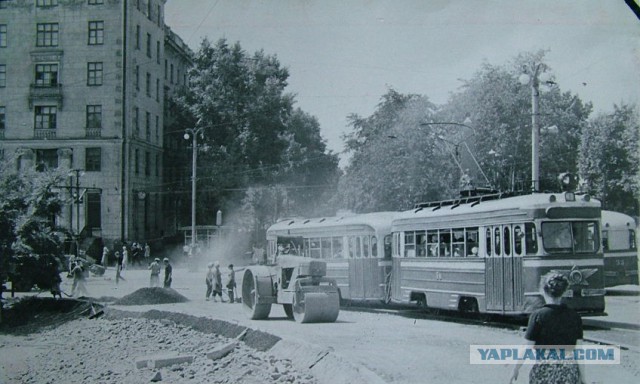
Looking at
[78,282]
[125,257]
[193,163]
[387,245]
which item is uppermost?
[193,163]

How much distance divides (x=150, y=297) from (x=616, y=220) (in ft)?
43.8

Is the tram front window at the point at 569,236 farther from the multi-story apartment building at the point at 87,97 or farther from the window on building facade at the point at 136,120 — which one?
the window on building facade at the point at 136,120

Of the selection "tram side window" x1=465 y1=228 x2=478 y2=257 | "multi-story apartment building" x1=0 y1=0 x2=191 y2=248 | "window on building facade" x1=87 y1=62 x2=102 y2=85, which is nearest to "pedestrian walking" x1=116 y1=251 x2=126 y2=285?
"multi-story apartment building" x1=0 y1=0 x2=191 y2=248

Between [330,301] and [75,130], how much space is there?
6255mm

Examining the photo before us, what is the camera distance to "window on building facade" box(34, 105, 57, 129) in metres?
11.9

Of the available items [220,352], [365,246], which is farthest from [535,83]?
[220,352]

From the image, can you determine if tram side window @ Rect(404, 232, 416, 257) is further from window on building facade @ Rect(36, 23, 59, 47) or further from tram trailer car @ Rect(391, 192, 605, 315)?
window on building facade @ Rect(36, 23, 59, 47)

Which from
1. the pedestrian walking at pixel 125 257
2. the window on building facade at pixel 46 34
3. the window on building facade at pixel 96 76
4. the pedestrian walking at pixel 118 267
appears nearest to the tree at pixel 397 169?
the pedestrian walking at pixel 118 267

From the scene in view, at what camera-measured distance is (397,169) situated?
828 inches

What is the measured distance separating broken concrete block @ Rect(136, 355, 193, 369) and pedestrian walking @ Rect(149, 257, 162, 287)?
22.1ft

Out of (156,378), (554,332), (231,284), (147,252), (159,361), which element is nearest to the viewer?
(554,332)

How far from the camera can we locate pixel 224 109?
20594mm

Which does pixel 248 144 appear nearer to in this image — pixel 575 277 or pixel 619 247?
pixel 575 277

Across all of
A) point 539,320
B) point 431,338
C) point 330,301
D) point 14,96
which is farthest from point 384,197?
point 539,320
